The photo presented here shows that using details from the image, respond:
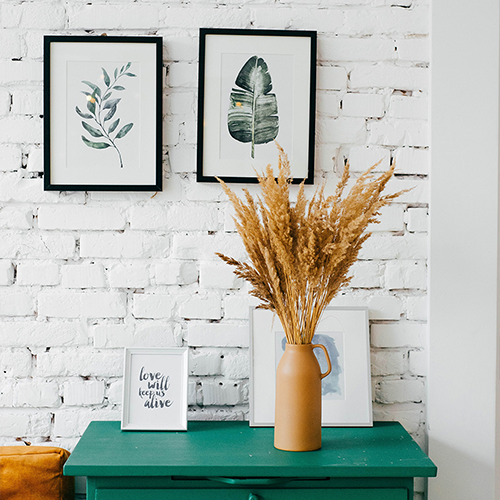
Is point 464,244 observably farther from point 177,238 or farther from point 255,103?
point 177,238

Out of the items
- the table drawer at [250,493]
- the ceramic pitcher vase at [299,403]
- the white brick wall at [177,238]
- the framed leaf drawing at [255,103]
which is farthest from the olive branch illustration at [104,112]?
the table drawer at [250,493]

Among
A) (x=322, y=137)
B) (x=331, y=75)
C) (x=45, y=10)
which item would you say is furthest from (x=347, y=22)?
(x=45, y=10)

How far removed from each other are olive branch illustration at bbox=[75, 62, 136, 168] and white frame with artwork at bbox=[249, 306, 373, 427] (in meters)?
0.64

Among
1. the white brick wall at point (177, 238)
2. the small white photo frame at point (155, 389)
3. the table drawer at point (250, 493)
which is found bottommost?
the table drawer at point (250, 493)

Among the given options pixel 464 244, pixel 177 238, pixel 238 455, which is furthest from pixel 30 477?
pixel 464 244

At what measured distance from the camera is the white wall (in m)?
1.43

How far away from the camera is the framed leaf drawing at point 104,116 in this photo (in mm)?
1452

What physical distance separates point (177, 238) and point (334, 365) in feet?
1.90

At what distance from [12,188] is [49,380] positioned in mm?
569

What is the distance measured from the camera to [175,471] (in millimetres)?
1117

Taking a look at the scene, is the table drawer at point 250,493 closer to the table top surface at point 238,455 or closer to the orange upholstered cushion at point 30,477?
the table top surface at point 238,455

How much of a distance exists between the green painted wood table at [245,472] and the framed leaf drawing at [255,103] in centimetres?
74

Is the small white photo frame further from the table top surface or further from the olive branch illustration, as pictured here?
the olive branch illustration

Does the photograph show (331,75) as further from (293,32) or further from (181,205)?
(181,205)
